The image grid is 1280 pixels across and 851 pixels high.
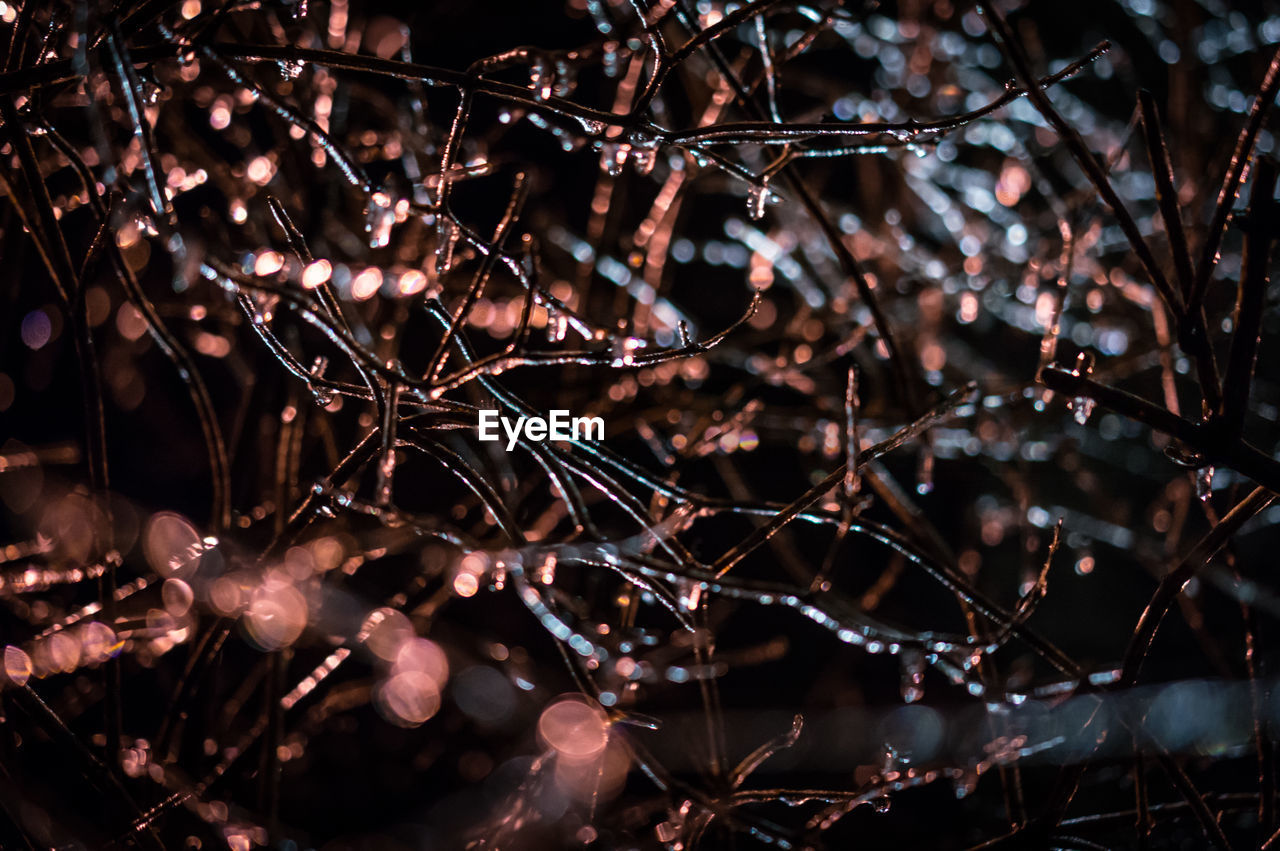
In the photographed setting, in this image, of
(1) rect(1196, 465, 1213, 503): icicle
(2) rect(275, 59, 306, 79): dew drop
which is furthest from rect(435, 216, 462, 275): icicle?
(1) rect(1196, 465, 1213, 503): icicle

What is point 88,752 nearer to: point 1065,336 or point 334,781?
point 334,781

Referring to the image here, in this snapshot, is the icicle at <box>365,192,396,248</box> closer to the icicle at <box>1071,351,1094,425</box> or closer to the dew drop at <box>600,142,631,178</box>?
the dew drop at <box>600,142,631,178</box>

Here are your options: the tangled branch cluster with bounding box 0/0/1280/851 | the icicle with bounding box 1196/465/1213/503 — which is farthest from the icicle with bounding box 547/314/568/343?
the icicle with bounding box 1196/465/1213/503

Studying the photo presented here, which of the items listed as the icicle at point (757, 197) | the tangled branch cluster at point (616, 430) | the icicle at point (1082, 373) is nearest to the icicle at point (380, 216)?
the tangled branch cluster at point (616, 430)

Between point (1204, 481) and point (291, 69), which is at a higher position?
point (291, 69)

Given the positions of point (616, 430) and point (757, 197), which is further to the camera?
point (616, 430)

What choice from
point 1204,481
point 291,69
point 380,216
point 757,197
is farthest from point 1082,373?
point 291,69

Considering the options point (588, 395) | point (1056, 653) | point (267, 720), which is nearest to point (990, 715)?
point (1056, 653)

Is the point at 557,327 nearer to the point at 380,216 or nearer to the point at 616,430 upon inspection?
the point at 380,216

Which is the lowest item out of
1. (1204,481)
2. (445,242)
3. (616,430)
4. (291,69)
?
(616,430)

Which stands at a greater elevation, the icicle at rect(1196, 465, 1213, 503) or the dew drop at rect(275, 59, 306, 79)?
the dew drop at rect(275, 59, 306, 79)
